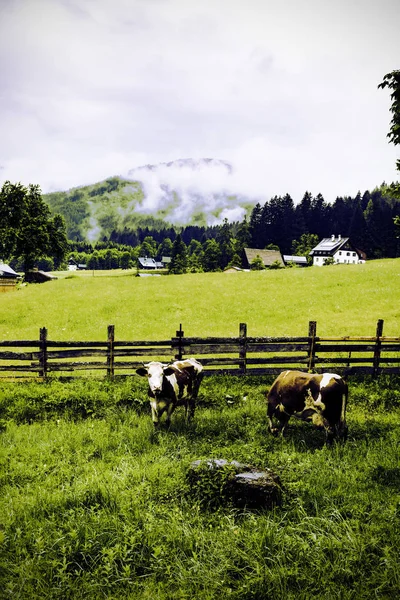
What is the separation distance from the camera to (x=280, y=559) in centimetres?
462

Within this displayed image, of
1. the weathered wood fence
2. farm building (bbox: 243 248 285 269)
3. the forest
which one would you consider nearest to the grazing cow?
the weathered wood fence

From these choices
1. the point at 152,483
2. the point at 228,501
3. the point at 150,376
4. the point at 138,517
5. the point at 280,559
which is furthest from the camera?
the point at 150,376

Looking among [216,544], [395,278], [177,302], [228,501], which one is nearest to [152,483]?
[228,501]

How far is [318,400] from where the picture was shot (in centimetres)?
785

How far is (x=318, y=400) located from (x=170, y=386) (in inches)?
137

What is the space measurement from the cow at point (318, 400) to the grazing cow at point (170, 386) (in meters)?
2.48

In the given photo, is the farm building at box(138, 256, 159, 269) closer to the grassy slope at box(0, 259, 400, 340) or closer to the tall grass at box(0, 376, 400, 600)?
the grassy slope at box(0, 259, 400, 340)

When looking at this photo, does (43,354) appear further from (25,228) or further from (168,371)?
(25,228)

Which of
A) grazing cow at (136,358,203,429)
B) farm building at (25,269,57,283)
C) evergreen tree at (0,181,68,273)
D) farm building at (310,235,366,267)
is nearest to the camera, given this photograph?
grazing cow at (136,358,203,429)

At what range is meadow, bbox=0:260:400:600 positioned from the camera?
14.4ft

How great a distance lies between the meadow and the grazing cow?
0.50 m

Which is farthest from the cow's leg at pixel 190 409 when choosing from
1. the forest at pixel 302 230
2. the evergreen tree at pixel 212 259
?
the evergreen tree at pixel 212 259

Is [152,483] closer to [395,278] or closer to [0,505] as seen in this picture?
[0,505]

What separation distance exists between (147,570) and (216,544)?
940 millimetres
